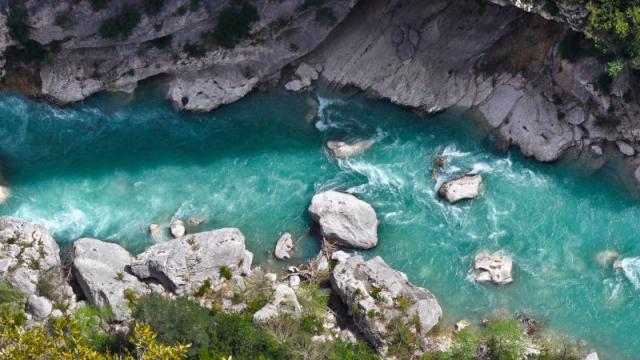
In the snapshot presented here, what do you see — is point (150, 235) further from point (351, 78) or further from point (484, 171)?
point (484, 171)

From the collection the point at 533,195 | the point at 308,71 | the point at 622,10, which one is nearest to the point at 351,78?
the point at 308,71

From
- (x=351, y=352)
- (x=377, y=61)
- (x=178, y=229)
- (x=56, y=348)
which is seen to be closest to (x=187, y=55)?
(x=178, y=229)

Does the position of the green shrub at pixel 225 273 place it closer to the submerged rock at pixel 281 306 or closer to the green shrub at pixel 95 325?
the submerged rock at pixel 281 306

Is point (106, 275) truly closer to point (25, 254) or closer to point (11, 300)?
point (25, 254)

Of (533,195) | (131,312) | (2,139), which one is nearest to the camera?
(131,312)

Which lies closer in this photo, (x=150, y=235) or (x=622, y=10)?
(x=622, y=10)

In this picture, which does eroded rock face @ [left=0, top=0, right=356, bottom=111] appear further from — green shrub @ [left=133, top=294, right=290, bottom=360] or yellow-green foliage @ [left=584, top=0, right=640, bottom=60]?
green shrub @ [left=133, top=294, right=290, bottom=360]

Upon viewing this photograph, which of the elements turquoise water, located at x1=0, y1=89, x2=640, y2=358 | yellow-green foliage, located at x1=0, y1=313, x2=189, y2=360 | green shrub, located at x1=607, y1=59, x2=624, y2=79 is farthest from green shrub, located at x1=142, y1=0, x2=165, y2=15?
green shrub, located at x1=607, y1=59, x2=624, y2=79
